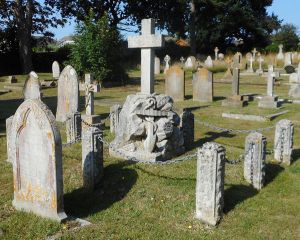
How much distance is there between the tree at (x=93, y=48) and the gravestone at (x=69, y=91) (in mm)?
10890

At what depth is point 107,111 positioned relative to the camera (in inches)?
642

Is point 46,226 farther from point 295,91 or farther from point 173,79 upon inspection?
point 295,91

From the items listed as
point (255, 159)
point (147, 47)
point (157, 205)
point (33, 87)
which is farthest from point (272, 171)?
point (33, 87)

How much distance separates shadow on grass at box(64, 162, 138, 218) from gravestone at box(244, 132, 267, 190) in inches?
84.3

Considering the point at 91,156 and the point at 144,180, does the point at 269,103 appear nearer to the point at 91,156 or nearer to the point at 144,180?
the point at 144,180

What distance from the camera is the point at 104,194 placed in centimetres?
710

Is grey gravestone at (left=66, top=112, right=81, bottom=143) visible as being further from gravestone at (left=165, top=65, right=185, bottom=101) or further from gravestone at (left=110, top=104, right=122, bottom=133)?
gravestone at (left=165, top=65, right=185, bottom=101)

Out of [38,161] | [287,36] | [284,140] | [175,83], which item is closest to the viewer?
[38,161]

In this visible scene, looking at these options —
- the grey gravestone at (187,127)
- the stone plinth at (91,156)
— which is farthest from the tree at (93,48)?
the stone plinth at (91,156)

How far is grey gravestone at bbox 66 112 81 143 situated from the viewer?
1055cm

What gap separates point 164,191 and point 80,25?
20166mm

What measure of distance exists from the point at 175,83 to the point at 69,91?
7.40 metres

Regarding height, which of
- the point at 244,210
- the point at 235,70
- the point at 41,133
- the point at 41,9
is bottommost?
the point at 244,210

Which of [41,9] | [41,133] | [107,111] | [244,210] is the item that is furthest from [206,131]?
[41,9]
